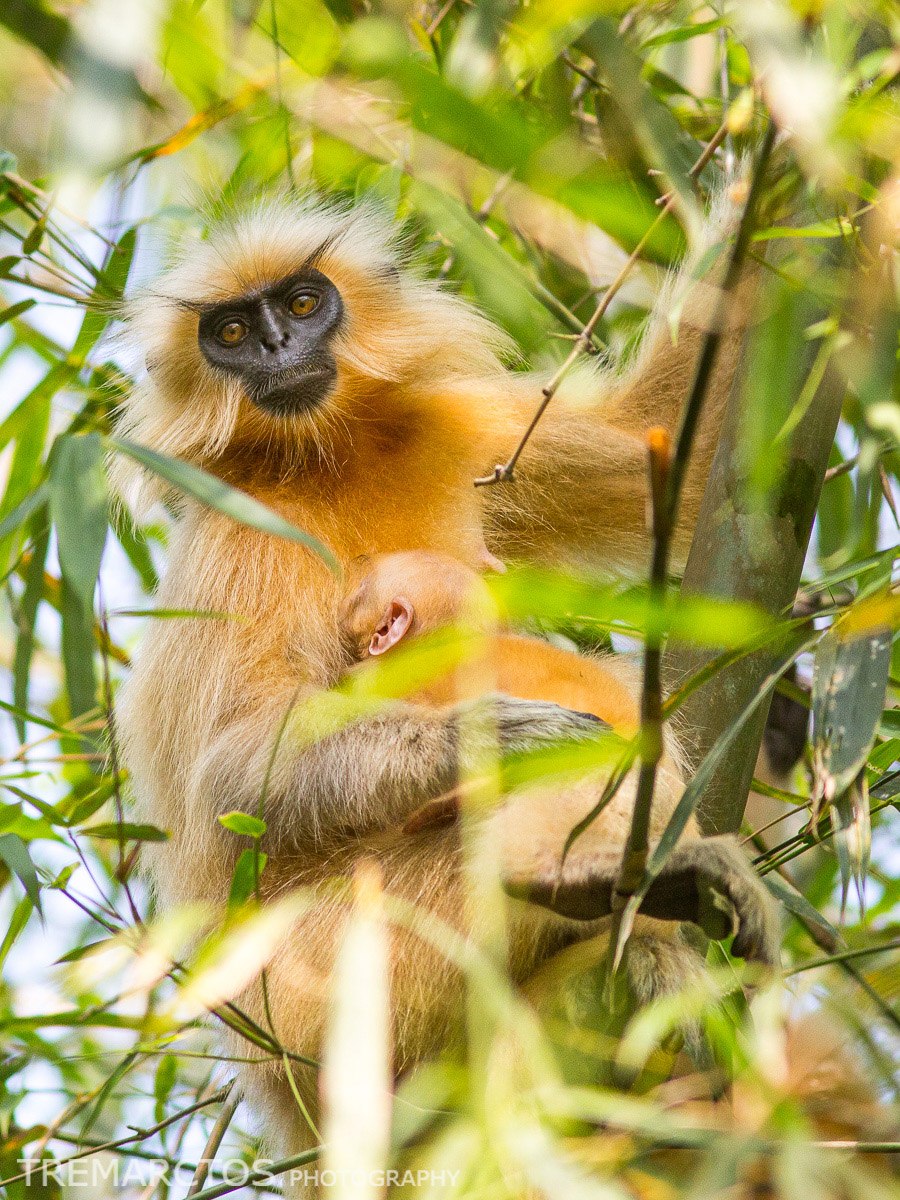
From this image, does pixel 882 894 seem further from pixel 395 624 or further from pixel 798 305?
pixel 798 305

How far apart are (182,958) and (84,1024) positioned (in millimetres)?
411

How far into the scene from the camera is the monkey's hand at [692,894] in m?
1.98

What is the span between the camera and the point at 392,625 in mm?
2605

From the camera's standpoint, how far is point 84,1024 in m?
2.38

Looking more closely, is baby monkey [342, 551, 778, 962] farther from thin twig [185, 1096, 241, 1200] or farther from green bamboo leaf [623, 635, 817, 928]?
thin twig [185, 1096, 241, 1200]

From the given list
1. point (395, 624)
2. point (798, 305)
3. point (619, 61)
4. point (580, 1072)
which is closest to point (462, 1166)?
point (580, 1072)

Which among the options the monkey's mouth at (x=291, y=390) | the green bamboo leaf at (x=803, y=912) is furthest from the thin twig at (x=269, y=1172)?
the monkey's mouth at (x=291, y=390)

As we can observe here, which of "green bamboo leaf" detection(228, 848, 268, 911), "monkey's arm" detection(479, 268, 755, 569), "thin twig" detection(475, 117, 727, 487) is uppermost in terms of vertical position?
"monkey's arm" detection(479, 268, 755, 569)

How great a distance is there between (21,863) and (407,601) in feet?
2.76

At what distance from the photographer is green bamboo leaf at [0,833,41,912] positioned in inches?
89.1

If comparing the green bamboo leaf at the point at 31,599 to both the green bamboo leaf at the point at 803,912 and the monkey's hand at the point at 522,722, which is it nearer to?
the monkey's hand at the point at 522,722

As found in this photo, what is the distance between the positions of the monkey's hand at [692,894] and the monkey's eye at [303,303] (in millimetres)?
1637

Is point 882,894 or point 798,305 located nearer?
point 798,305

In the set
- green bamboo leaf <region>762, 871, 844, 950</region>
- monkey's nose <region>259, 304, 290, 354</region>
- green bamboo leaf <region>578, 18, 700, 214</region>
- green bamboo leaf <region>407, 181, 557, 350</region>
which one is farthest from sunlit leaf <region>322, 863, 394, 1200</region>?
monkey's nose <region>259, 304, 290, 354</region>
